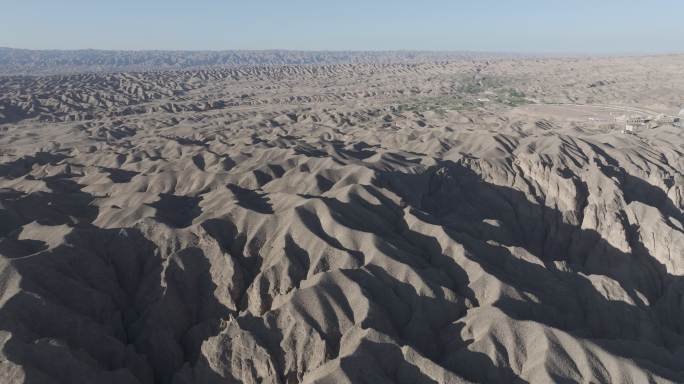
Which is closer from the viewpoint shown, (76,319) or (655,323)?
(76,319)

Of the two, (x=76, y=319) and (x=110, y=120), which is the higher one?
(x=76, y=319)

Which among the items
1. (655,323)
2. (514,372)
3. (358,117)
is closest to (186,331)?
(514,372)

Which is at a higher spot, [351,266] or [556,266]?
[351,266]

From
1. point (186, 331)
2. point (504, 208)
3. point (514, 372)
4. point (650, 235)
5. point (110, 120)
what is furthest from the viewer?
point (110, 120)

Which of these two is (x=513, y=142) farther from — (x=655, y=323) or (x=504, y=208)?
(x=655, y=323)

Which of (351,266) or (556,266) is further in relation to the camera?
(556,266)

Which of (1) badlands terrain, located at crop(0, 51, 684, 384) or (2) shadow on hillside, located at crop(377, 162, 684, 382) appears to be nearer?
(1) badlands terrain, located at crop(0, 51, 684, 384)

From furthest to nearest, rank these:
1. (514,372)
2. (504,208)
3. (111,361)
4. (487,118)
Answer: (487,118)
(504,208)
(111,361)
(514,372)

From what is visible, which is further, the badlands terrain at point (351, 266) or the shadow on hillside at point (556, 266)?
the shadow on hillside at point (556, 266)
